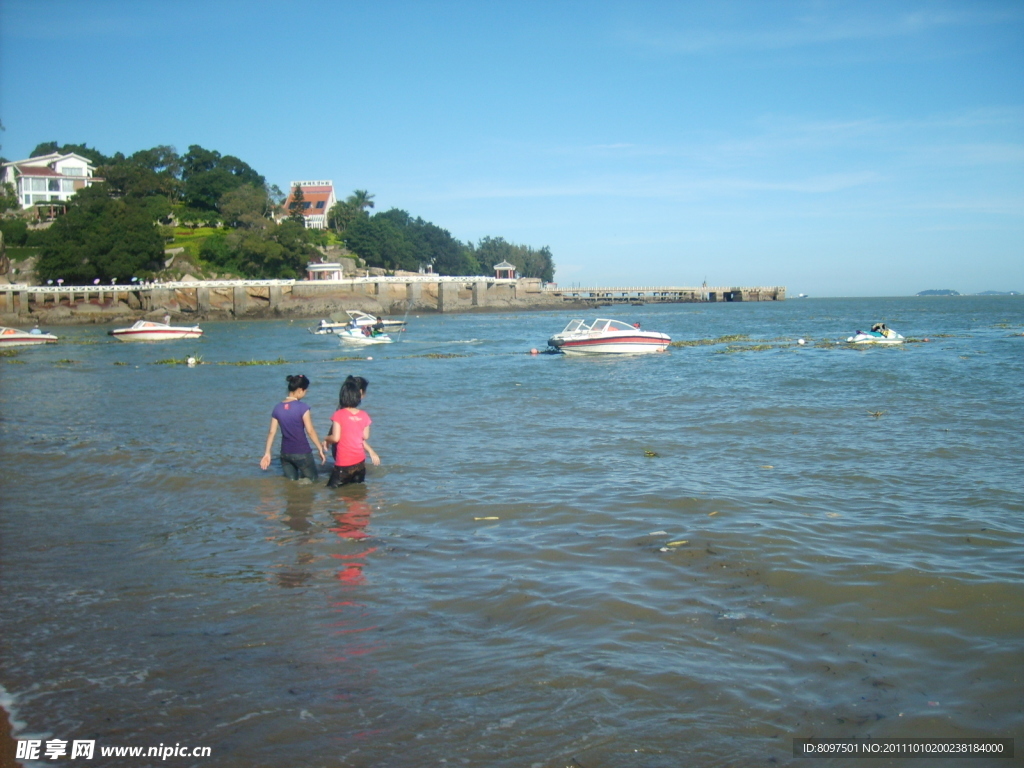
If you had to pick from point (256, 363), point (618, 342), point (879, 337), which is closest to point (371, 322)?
point (256, 363)

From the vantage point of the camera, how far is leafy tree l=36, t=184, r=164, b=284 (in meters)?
79.0

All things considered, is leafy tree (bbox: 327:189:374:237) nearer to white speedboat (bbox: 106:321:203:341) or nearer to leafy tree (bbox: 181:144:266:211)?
leafy tree (bbox: 181:144:266:211)

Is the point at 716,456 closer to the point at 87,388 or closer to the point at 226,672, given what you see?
the point at 226,672

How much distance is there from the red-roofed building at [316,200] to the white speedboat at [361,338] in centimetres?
8167

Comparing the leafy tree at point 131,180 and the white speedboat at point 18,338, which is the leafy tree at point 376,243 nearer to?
the leafy tree at point 131,180

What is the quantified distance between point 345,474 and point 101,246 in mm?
83541

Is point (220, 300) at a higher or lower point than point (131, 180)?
lower

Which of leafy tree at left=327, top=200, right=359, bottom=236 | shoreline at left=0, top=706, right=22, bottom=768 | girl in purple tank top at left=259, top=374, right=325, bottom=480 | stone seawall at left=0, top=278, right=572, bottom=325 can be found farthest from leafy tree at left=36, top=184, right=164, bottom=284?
shoreline at left=0, top=706, right=22, bottom=768

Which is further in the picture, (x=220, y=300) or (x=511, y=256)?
(x=511, y=256)

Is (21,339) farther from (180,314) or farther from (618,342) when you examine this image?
(618,342)

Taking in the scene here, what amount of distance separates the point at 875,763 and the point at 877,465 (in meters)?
8.14

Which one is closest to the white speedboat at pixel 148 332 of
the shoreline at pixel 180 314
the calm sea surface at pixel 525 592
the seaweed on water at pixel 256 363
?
the seaweed on water at pixel 256 363

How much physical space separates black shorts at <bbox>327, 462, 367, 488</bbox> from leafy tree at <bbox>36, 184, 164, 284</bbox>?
81764mm

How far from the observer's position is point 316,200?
129250 millimetres
